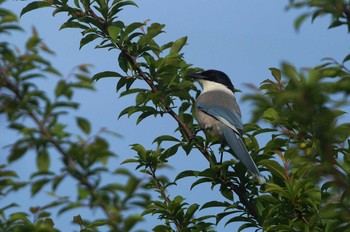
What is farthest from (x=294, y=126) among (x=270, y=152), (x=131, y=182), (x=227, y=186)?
(x=131, y=182)

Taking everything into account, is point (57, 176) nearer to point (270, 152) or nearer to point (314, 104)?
point (314, 104)

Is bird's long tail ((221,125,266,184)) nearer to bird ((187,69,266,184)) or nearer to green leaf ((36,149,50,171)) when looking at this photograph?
bird ((187,69,266,184))

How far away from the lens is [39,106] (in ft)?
10.6

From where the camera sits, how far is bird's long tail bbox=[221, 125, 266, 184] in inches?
217

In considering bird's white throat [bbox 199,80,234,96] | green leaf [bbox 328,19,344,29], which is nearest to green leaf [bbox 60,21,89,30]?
green leaf [bbox 328,19,344,29]

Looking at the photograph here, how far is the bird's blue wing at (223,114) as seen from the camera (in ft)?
24.6

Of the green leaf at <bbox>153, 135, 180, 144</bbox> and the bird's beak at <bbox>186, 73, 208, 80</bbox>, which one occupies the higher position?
the bird's beak at <bbox>186, 73, 208, 80</bbox>

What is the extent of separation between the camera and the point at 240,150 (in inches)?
248

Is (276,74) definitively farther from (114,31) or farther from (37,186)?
(37,186)

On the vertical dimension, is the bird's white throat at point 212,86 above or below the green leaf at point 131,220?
above

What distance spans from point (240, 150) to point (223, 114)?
5.61ft

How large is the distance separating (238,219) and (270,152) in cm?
81

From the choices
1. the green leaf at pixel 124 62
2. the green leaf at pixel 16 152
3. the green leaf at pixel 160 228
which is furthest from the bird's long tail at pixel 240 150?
the green leaf at pixel 16 152

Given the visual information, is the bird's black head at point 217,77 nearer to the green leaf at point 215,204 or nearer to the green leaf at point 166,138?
the green leaf at point 166,138
